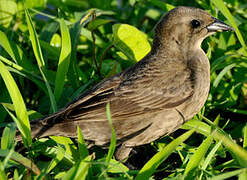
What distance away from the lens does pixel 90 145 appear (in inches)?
152

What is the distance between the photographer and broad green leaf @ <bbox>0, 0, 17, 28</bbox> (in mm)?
5156

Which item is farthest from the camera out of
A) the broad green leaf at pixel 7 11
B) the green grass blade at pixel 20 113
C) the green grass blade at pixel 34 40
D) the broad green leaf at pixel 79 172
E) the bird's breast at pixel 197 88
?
the broad green leaf at pixel 7 11

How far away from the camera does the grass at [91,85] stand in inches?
124

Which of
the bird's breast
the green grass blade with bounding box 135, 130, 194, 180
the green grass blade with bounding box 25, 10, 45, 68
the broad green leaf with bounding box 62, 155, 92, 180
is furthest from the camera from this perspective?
the green grass blade with bounding box 25, 10, 45, 68

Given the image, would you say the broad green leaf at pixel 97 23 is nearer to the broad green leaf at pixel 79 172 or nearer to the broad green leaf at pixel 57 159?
the broad green leaf at pixel 57 159

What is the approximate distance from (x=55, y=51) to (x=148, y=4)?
1.74 meters

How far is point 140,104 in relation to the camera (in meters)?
3.76

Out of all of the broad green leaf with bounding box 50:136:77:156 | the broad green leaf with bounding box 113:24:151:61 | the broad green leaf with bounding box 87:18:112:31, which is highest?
the broad green leaf with bounding box 87:18:112:31

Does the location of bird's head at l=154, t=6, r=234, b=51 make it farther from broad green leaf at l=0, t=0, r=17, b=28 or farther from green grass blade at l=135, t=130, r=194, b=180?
broad green leaf at l=0, t=0, r=17, b=28

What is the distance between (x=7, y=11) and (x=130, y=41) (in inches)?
64.9

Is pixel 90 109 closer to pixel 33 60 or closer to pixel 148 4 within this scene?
pixel 33 60

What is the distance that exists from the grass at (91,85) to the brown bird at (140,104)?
0.15m

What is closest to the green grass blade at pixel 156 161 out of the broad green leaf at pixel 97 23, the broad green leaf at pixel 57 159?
the broad green leaf at pixel 57 159

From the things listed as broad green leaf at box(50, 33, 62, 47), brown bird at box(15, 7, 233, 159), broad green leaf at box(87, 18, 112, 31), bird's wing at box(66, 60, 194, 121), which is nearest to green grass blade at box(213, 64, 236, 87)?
brown bird at box(15, 7, 233, 159)
